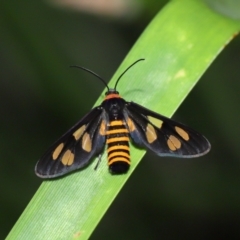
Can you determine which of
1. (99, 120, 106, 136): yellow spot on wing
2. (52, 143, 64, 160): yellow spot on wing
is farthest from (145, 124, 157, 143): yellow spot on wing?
(52, 143, 64, 160): yellow spot on wing

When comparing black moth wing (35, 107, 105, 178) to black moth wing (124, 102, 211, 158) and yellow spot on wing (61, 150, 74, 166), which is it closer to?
yellow spot on wing (61, 150, 74, 166)

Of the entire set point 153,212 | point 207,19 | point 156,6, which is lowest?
point 153,212

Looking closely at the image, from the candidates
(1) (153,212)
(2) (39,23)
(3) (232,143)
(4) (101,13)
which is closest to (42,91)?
(2) (39,23)

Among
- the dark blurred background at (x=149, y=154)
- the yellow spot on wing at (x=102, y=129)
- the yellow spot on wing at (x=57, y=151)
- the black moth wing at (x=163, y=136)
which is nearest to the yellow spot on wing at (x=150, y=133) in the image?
the black moth wing at (x=163, y=136)

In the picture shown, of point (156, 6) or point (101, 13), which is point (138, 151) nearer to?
point (156, 6)

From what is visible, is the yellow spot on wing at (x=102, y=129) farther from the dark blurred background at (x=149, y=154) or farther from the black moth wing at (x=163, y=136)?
the dark blurred background at (x=149, y=154)

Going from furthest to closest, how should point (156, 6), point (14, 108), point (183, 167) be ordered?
point (14, 108) → point (183, 167) → point (156, 6)

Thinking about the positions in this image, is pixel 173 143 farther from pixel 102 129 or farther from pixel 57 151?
pixel 57 151

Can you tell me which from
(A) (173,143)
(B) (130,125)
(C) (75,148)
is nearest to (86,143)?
(C) (75,148)
